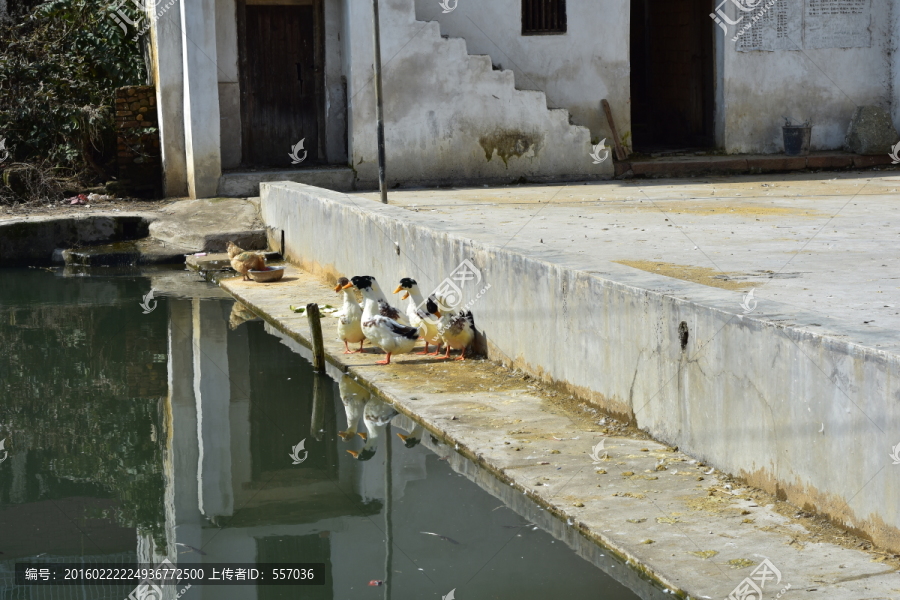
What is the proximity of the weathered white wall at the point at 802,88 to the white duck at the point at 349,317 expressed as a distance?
420 inches

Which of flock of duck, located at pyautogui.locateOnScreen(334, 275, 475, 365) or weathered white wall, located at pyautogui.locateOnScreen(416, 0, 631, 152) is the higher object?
weathered white wall, located at pyautogui.locateOnScreen(416, 0, 631, 152)

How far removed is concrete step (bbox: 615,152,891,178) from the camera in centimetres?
1656

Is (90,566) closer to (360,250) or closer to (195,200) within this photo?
(360,250)

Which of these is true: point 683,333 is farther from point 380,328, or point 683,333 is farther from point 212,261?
point 212,261

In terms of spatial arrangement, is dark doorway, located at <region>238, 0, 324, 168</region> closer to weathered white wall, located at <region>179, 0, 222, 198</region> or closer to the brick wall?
weathered white wall, located at <region>179, 0, 222, 198</region>

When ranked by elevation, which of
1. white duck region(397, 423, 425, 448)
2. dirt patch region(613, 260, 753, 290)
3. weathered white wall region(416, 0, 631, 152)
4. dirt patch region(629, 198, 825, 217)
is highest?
weathered white wall region(416, 0, 631, 152)

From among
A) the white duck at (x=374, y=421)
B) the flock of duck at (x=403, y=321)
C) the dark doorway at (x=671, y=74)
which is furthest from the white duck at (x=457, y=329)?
the dark doorway at (x=671, y=74)

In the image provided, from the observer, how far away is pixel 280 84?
1653 centimetres

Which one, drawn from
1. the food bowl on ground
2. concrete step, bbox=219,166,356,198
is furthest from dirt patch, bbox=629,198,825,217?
concrete step, bbox=219,166,356,198

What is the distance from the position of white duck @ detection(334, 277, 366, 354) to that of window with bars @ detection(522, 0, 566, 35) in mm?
9606

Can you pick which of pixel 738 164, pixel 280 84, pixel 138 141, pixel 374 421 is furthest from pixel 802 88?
pixel 374 421

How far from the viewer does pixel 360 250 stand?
1038cm

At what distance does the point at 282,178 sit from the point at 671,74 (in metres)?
7.93

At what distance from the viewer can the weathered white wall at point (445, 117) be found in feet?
51.6
